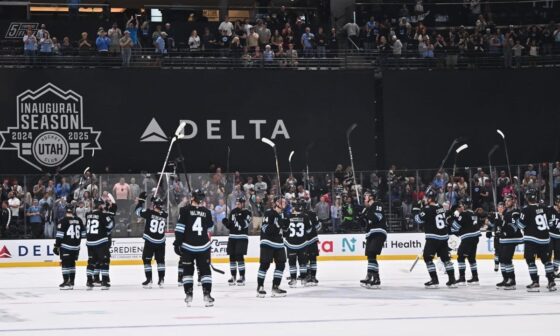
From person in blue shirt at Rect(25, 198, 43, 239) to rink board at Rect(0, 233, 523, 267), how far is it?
0.22 m

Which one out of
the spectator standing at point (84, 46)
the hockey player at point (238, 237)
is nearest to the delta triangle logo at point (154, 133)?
the spectator standing at point (84, 46)

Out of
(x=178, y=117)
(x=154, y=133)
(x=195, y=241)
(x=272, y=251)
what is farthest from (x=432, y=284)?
(x=178, y=117)

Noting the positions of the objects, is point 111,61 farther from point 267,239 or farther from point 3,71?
point 267,239

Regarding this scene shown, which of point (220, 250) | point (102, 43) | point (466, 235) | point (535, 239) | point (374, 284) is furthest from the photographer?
point (102, 43)

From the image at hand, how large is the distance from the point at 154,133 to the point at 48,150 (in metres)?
3.05

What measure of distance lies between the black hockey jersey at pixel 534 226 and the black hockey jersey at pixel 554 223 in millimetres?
710

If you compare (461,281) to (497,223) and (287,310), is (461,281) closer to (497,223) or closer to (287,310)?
(497,223)

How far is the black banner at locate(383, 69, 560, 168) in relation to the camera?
34.4 metres

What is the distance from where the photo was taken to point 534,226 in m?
19.3

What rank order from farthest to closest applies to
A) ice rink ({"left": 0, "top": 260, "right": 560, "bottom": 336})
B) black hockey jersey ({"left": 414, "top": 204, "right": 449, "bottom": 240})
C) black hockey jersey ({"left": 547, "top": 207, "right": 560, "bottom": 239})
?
black hockey jersey ({"left": 414, "top": 204, "right": 449, "bottom": 240}) < black hockey jersey ({"left": 547, "top": 207, "right": 560, "bottom": 239}) < ice rink ({"left": 0, "top": 260, "right": 560, "bottom": 336})

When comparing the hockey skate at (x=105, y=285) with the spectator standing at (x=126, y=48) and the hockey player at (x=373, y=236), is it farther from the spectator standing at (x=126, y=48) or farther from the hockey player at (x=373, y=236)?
the spectator standing at (x=126, y=48)

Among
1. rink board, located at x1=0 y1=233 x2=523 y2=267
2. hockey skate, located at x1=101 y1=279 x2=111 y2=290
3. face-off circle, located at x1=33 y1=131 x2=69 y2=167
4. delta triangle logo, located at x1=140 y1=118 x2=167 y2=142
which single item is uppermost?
delta triangle logo, located at x1=140 y1=118 x2=167 y2=142

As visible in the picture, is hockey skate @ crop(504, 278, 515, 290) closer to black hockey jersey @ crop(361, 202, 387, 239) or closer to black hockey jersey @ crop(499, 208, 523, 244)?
black hockey jersey @ crop(499, 208, 523, 244)

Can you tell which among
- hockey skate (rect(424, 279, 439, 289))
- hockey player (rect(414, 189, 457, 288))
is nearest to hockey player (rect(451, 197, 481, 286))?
Result: hockey player (rect(414, 189, 457, 288))
